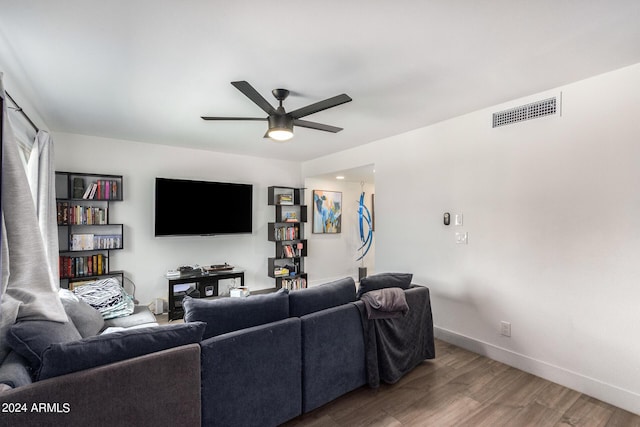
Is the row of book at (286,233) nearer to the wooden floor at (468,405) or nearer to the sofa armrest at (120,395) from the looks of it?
the wooden floor at (468,405)

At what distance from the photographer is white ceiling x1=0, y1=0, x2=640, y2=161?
164 cm

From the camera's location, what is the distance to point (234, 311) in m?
1.91

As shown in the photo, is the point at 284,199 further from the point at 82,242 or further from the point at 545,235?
the point at 545,235

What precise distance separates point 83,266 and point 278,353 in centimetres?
340

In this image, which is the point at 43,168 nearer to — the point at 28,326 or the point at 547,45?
the point at 28,326

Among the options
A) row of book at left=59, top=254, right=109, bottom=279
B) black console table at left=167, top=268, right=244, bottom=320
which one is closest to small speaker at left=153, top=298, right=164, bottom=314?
black console table at left=167, top=268, right=244, bottom=320

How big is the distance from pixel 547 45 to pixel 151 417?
3.13 meters

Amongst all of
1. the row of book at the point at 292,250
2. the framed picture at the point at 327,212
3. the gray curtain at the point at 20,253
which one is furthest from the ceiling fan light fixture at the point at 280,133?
the framed picture at the point at 327,212

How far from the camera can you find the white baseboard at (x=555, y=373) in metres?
2.23

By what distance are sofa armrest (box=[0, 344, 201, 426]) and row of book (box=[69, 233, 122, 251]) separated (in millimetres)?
3237

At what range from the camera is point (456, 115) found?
3.29 m

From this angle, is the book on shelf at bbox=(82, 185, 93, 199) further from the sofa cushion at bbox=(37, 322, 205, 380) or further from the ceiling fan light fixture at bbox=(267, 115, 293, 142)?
the sofa cushion at bbox=(37, 322, 205, 380)

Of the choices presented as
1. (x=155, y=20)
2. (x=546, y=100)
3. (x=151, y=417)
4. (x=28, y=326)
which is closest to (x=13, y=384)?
(x=28, y=326)

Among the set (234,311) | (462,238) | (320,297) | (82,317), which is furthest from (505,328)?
(82,317)
